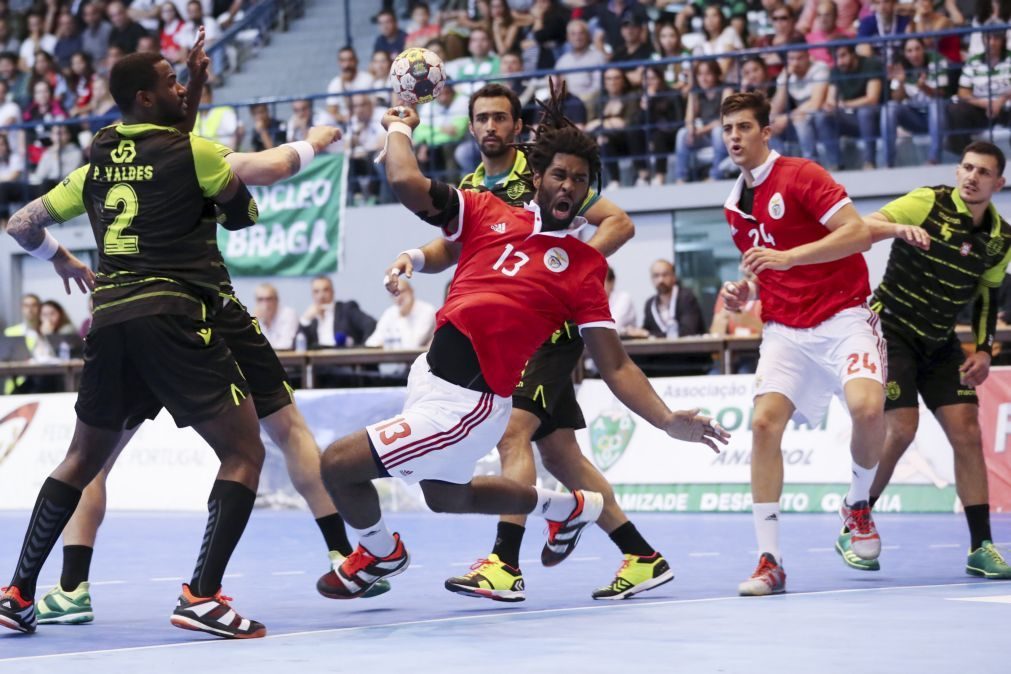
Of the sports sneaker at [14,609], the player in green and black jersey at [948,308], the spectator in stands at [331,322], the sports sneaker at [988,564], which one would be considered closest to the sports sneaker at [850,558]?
the player in green and black jersey at [948,308]

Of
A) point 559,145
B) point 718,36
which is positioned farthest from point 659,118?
point 559,145

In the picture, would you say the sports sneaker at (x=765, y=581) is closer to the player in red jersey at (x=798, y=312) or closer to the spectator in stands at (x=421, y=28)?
the player in red jersey at (x=798, y=312)

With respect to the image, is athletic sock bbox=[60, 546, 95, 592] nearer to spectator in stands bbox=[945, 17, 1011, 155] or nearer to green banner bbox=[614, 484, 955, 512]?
green banner bbox=[614, 484, 955, 512]

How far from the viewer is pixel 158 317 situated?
561cm

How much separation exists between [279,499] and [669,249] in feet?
16.5

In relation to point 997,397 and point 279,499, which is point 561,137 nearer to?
point 997,397

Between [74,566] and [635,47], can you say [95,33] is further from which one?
[74,566]

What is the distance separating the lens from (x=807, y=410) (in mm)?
7457

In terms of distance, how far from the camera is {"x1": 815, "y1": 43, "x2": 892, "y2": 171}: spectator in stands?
48.4 ft

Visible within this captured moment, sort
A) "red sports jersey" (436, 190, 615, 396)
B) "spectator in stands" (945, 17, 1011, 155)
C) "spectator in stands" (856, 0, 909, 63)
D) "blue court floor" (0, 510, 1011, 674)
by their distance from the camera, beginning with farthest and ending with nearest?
"spectator in stands" (856, 0, 909, 63), "spectator in stands" (945, 17, 1011, 155), "red sports jersey" (436, 190, 615, 396), "blue court floor" (0, 510, 1011, 674)

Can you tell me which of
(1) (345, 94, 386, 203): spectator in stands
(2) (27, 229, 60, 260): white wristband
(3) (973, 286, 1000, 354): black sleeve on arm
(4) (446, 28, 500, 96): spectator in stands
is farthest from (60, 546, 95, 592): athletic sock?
(4) (446, 28, 500, 96): spectator in stands

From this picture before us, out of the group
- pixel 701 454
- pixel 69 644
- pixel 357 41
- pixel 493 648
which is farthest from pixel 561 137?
pixel 357 41

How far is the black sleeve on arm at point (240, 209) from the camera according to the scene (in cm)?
574

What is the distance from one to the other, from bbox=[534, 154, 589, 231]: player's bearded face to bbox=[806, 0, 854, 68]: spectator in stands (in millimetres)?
9916
